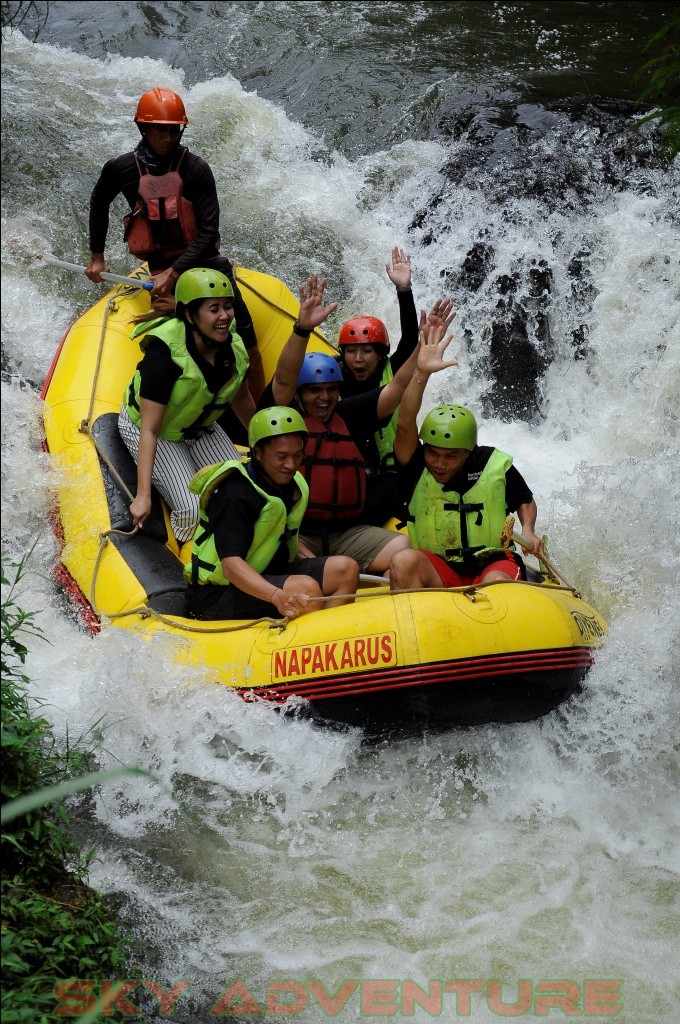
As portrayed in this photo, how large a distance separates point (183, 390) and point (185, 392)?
0.01m

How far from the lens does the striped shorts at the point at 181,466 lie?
16.4 ft

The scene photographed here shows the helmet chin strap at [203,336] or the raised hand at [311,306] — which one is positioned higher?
the raised hand at [311,306]

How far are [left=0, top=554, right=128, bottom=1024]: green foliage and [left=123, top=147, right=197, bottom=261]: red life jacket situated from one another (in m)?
2.74

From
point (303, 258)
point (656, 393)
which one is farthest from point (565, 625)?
point (303, 258)

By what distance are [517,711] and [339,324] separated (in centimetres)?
414

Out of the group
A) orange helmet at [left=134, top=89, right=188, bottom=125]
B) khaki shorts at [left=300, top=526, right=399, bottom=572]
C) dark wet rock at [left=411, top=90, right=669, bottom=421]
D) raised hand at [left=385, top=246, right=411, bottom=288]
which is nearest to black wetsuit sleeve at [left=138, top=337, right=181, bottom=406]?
khaki shorts at [left=300, top=526, right=399, bottom=572]

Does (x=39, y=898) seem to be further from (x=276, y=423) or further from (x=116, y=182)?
(x=116, y=182)

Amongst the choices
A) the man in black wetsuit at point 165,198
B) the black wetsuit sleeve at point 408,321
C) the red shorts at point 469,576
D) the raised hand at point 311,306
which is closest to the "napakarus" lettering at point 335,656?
the red shorts at point 469,576

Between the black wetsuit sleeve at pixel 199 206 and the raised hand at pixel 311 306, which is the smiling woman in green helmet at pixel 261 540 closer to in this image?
the raised hand at pixel 311 306

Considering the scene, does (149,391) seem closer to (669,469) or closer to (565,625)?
(565,625)

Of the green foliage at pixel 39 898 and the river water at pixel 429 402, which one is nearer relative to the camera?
the green foliage at pixel 39 898

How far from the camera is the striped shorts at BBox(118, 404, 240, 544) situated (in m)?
5.00

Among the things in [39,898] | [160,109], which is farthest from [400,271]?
[39,898]

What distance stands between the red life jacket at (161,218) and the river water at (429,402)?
3.58 ft
